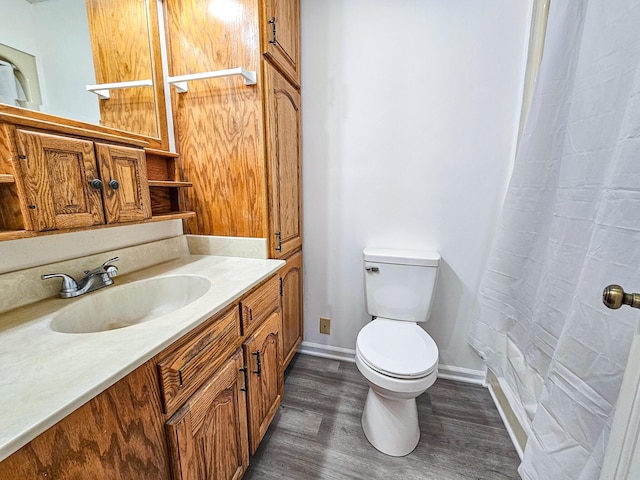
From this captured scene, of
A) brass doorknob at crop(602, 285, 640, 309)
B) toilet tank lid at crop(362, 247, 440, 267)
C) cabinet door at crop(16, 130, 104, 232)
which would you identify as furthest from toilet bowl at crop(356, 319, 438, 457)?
cabinet door at crop(16, 130, 104, 232)

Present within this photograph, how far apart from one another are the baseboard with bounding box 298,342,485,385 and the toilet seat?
52 cm

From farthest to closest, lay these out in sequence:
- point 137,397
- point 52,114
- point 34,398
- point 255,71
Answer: point 255,71 → point 52,114 → point 137,397 → point 34,398

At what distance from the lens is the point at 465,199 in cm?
151

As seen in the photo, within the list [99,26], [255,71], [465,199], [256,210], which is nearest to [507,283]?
[465,199]

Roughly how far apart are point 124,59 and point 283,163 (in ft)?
2.51

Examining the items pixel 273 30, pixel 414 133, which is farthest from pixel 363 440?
pixel 273 30

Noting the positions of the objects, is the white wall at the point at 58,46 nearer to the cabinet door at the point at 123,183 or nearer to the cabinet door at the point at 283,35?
the cabinet door at the point at 123,183

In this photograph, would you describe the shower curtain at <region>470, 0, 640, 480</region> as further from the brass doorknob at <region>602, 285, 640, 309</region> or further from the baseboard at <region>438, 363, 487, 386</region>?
the baseboard at <region>438, 363, 487, 386</region>

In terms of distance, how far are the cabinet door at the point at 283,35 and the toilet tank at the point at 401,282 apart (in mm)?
1070

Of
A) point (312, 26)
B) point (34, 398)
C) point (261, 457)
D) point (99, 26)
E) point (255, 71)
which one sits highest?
point (312, 26)

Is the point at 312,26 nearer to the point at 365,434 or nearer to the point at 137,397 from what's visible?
the point at 137,397

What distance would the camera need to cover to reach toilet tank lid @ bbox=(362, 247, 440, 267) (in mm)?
1459

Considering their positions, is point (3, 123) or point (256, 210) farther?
point (256, 210)

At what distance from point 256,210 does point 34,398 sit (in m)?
0.95
